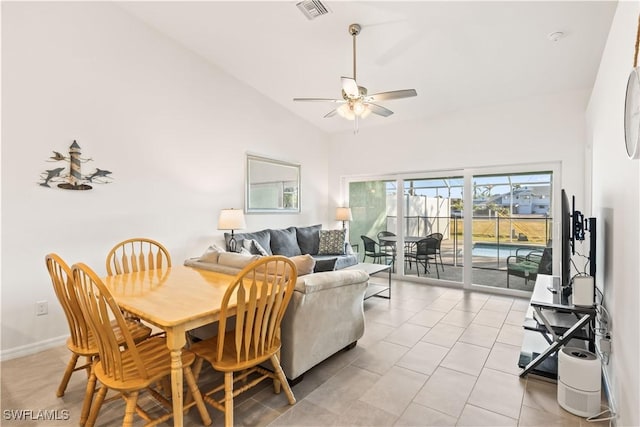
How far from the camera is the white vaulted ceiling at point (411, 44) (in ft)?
9.59

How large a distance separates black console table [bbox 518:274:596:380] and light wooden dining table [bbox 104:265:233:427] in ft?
7.55

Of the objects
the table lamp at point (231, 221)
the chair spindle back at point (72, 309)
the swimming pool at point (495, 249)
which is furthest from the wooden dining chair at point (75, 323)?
the swimming pool at point (495, 249)

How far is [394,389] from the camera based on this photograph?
7.32 ft

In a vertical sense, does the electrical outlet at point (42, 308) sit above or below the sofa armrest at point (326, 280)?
below

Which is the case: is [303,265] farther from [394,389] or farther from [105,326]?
[105,326]

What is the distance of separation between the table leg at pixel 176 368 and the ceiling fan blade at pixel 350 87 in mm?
2367

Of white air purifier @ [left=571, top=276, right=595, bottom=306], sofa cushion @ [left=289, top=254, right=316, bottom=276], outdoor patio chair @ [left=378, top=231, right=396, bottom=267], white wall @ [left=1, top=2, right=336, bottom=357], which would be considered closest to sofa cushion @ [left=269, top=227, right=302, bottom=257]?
white wall @ [left=1, top=2, right=336, bottom=357]

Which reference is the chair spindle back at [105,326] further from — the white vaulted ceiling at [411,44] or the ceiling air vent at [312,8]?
the white vaulted ceiling at [411,44]

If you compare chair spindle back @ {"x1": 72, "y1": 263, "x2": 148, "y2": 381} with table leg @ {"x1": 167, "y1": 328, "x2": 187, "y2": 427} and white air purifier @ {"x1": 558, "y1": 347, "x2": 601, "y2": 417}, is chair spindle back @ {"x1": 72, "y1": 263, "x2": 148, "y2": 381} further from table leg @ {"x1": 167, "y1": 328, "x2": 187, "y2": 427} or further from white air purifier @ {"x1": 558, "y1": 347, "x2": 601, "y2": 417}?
white air purifier @ {"x1": 558, "y1": 347, "x2": 601, "y2": 417}

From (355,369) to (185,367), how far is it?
134cm

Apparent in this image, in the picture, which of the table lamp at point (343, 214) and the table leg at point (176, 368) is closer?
the table leg at point (176, 368)

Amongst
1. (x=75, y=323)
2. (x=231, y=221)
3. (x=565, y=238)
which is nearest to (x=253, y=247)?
(x=231, y=221)

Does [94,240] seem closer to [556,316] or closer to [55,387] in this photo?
[55,387]

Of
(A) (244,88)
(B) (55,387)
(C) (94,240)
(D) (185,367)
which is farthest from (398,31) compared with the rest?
(B) (55,387)
